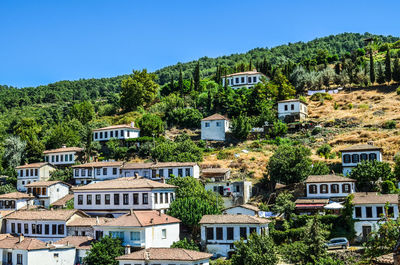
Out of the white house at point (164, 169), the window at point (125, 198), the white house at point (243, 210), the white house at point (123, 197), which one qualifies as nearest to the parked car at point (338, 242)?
the white house at point (243, 210)

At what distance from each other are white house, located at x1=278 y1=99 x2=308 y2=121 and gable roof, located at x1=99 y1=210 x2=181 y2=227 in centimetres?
4304

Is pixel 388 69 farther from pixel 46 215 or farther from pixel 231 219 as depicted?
pixel 46 215

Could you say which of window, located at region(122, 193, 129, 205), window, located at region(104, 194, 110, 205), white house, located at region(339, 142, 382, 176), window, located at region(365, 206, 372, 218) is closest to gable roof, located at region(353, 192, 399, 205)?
window, located at region(365, 206, 372, 218)

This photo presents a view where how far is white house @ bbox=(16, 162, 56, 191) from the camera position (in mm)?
76812

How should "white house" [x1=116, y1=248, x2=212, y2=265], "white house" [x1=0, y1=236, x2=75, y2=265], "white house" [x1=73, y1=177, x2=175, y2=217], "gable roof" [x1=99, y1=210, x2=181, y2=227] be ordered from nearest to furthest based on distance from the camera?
"white house" [x1=116, y1=248, x2=212, y2=265]
"gable roof" [x1=99, y1=210, x2=181, y2=227]
"white house" [x1=0, y1=236, x2=75, y2=265]
"white house" [x1=73, y1=177, x2=175, y2=217]

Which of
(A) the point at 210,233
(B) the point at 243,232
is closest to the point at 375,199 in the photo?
(B) the point at 243,232

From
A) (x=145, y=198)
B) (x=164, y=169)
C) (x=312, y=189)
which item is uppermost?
(x=164, y=169)

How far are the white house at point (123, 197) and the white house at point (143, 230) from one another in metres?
5.10

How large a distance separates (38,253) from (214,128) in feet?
145

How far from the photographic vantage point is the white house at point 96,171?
71000 millimetres

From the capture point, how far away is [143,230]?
4400cm

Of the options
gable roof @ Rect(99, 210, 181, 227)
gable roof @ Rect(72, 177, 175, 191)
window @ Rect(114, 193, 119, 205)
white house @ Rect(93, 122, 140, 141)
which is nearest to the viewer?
gable roof @ Rect(99, 210, 181, 227)

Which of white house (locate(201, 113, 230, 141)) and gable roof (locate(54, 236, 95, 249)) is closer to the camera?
gable roof (locate(54, 236, 95, 249))

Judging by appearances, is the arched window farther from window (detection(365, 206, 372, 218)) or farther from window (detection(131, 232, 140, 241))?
window (detection(131, 232, 140, 241))
